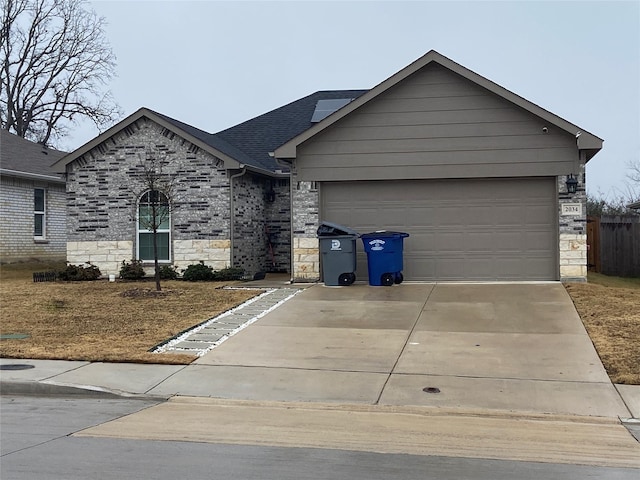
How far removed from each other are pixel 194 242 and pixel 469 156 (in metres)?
7.49

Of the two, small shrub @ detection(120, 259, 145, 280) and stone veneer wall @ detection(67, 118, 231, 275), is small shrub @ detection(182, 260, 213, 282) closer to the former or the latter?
stone veneer wall @ detection(67, 118, 231, 275)

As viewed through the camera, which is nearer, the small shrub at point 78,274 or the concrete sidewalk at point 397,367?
the concrete sidewalk at point 397,367

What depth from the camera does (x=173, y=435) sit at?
624 centimetres

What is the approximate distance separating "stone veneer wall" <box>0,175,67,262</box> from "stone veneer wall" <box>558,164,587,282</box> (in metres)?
17.0

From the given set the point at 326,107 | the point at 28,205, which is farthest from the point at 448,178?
the point at 28,205

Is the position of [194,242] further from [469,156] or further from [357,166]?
[469,156]

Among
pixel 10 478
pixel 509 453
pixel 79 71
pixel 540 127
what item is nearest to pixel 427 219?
pixel 540 127

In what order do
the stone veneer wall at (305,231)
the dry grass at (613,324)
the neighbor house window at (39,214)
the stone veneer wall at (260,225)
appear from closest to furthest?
the dry grass at (613,324) → the stone veneer wall at (305,231) → the stone veneer wall at (260,225) → the neighbor house window at (39,214)

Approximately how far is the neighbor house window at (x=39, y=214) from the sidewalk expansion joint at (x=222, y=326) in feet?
41.4

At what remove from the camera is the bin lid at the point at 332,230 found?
1515cm

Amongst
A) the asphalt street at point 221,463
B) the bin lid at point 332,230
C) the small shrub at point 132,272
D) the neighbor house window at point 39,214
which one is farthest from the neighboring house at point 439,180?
the asphalt street at point 221,463

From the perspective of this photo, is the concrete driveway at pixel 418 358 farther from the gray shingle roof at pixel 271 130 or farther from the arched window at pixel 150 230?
the gray shingle roof at pixel 271 130

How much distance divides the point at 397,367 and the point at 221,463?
399cm

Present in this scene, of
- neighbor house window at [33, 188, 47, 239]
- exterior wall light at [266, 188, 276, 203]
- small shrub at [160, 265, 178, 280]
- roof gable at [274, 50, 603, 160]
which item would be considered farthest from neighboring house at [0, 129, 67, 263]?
roof gable at [274, 50, 603, 160]
